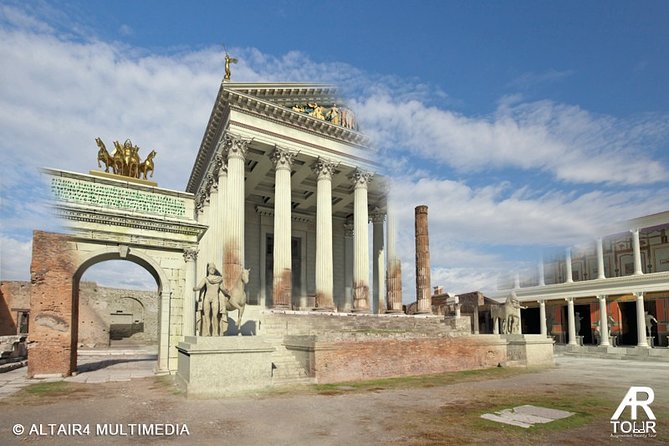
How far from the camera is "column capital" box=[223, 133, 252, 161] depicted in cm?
2552

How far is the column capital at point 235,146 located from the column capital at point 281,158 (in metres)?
2.15

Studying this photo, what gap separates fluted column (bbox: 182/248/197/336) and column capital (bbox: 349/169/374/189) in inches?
538

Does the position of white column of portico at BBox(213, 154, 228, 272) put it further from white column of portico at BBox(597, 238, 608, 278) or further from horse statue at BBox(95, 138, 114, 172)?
white column of portico at BBox(597, 238, 608, 278)

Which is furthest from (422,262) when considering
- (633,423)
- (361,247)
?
(633,423)

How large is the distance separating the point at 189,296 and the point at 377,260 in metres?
17.8

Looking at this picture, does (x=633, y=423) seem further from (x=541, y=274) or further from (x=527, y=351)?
(x=541, y=274)

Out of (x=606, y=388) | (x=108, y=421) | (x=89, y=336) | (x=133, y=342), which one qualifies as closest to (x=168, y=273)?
(x=108, y=421)

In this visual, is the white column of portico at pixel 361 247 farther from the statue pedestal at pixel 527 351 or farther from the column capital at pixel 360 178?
the statue pedestal at pixel 527 351

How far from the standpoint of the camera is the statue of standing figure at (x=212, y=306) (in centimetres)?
1434

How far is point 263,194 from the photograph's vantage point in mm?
35375

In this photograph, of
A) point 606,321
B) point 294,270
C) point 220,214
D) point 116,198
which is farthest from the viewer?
point 606,321

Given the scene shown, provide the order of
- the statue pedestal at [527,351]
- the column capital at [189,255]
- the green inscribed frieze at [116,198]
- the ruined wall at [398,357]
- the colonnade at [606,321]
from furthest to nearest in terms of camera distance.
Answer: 1. the colonnade at [606,321]
2. the statue pedestal at [527,351]
3. the column capital at [189,255]
4. the green inscribed frieze at [116,198]
5. the ruined wall at [398,357]

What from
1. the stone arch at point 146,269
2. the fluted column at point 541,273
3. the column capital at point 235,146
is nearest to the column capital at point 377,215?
the column capital at point 235,146

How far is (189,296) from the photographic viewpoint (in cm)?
1952
